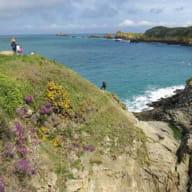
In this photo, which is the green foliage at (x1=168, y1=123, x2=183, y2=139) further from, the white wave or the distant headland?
the distant headland

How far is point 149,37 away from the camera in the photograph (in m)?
169

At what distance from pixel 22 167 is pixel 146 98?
29.1m

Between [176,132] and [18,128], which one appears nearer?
[18,128]

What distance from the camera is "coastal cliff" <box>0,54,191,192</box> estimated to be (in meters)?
10.5

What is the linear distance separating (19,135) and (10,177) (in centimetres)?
236

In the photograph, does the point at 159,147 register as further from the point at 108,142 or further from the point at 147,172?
the point at 108,142

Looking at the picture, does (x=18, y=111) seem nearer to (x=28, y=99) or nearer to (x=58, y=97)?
(x=28, y=99)

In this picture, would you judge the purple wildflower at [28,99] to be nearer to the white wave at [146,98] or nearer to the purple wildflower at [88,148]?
the purple wildflower at [88,148]

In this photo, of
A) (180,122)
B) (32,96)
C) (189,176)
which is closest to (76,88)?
(32,96)

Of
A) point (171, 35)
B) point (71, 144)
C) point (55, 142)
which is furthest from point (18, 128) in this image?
point (171, 35)

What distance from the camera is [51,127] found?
1310 centimetres

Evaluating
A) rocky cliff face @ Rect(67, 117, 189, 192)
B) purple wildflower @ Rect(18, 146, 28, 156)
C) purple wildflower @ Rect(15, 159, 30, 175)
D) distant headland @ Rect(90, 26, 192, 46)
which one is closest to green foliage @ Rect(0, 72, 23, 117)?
purple wildflower @ Rect(18, 146, 28, 156)

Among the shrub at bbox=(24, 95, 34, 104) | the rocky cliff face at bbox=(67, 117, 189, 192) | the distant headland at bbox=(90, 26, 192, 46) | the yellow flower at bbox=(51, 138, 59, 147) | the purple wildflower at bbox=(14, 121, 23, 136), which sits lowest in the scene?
the rocky cliff face at bbox=(67, 117, 189, 192)

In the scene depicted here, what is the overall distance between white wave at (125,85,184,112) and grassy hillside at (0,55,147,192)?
1683cm
